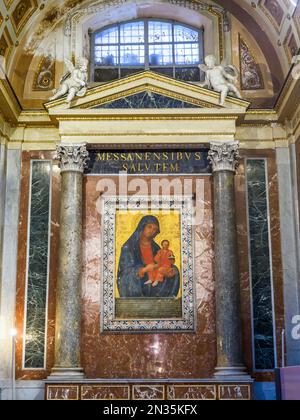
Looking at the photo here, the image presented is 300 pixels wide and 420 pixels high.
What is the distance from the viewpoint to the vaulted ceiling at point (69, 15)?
55.4 feet

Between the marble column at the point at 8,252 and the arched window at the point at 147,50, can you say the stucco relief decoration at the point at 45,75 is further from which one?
the marble column at the point at 8,252

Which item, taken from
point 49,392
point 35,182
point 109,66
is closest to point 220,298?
point 49,392

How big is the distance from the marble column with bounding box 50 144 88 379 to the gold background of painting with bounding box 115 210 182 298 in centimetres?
102

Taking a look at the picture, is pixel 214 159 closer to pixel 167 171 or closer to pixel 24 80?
pixel 167 171

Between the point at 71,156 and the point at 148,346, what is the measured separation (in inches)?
190

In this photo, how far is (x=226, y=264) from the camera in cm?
1589

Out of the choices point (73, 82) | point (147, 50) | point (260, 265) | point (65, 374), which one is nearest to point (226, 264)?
point (260, 265)

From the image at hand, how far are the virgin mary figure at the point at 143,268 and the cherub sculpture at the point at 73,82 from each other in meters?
3.46

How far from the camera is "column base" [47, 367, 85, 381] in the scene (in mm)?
15070

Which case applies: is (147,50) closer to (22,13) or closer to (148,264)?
(22,13)

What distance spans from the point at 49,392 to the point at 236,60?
31.2 ft

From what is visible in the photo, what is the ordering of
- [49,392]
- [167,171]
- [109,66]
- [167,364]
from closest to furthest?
[49,392] < [167,364] < [167,171] < [109,66]

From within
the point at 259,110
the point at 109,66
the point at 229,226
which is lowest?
the point at 229,226

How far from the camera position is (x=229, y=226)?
635 inches
